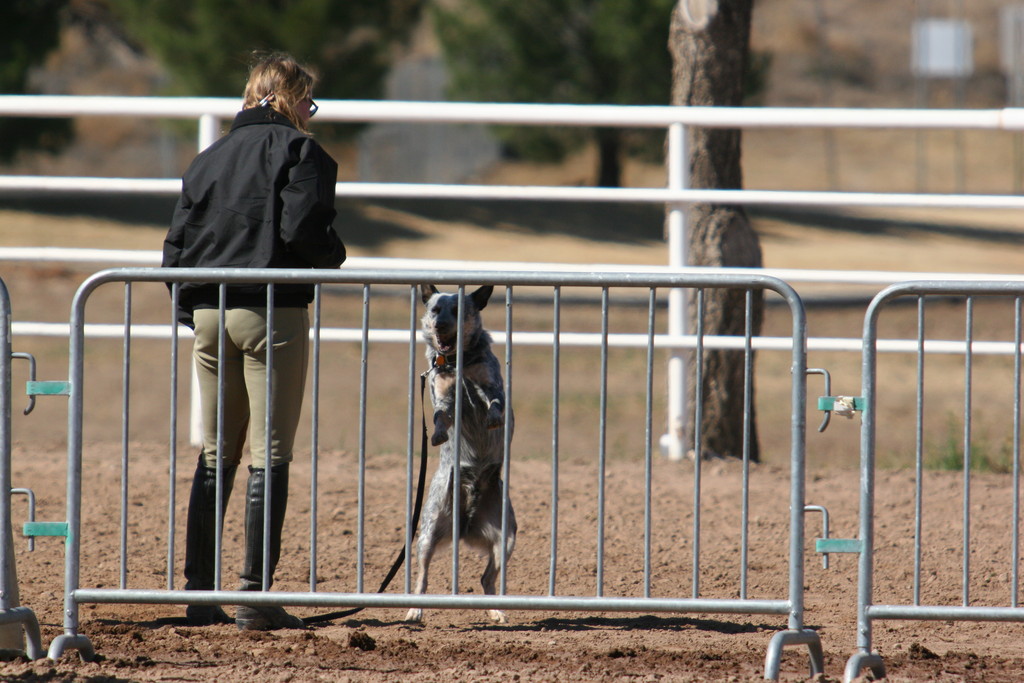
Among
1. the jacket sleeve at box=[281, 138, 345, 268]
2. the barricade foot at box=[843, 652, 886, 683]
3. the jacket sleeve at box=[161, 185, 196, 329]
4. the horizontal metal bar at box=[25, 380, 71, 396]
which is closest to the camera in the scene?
the barricade foot at box=[843, 652, 886, 683]

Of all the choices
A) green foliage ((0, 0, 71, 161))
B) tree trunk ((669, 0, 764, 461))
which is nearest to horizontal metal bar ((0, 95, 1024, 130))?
tree trunk ((669, 0, 764, 461))

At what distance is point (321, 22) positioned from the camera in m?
23.4

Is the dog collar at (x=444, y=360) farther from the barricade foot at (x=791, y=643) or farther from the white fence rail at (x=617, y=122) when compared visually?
the white fence rail at (x=617, y=122)

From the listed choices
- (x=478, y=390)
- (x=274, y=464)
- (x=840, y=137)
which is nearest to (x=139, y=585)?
(x=274, y=464)

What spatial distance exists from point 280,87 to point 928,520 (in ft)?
12.6

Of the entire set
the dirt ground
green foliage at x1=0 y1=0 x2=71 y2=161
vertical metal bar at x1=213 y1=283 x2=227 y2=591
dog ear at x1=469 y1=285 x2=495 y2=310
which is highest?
green foliage at x1=0 y1=0 x2=71 y2=161

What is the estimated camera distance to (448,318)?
431 cm

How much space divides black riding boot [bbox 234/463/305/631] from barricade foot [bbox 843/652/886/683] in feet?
6.74

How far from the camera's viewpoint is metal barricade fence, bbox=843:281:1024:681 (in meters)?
3.77

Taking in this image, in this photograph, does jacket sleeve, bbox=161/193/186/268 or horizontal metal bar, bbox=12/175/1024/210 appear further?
horizontal metal bar, bbox=12/175/1024/210

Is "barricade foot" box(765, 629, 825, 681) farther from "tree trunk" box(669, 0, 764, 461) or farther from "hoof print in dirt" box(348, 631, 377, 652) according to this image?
"tree trunk" box(669, 0, 764, 461)

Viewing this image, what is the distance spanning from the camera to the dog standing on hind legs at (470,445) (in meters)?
4.44

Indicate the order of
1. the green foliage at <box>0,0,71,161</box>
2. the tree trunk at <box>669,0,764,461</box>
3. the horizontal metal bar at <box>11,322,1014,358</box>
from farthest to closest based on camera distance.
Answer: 1. the green foliage at <box>0,0,71,161</box>
2. the tree trunk at <box>669,0,764,461</box>
3. the horizontal metal bar at <box>11,322,1014,358</box>

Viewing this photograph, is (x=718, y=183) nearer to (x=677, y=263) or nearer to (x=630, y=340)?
(x=677, y=263)
